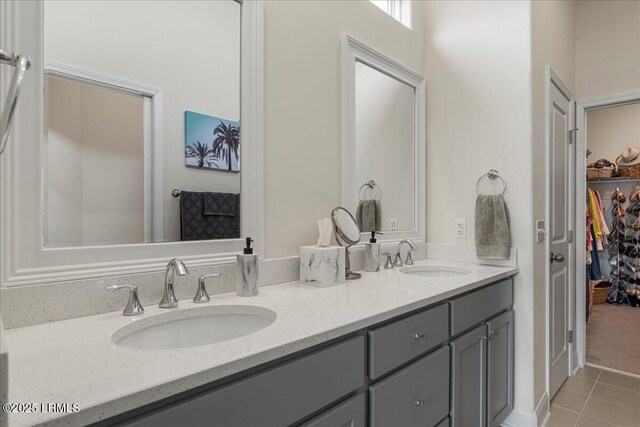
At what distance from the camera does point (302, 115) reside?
1.62 metres

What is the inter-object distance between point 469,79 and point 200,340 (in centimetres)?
205

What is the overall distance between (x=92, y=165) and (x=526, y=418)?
231 centimetres

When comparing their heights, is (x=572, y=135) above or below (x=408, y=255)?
above

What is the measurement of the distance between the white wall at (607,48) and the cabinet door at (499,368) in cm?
202

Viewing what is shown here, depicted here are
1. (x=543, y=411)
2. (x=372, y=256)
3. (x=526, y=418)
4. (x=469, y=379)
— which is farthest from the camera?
(x=543, y=411)

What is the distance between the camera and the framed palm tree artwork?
1.30m

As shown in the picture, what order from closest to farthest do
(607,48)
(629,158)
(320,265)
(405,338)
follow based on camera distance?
(405,338)
(320,265)
(607,48)
(629,158)

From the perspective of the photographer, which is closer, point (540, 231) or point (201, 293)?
point (201, 293)

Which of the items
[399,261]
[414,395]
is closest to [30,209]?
[414,395]

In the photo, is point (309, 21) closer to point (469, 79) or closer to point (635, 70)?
point (469, 79)

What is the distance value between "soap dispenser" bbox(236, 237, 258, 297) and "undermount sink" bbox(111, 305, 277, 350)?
123 mm

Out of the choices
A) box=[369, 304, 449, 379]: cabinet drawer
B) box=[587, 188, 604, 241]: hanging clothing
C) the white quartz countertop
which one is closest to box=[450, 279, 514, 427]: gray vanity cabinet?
box=[369, 304, 449, 379]: cabinet drawer

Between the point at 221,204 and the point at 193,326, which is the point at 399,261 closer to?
the point at 221,204

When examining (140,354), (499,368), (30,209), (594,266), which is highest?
(30,209)
